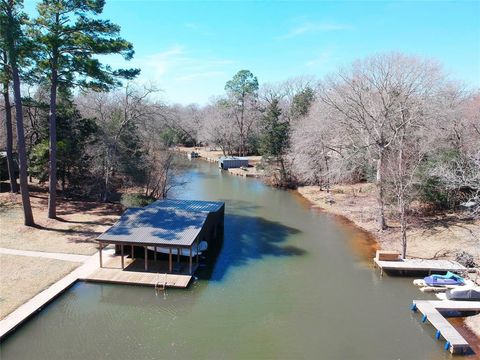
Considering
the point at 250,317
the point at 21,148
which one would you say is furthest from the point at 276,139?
the point at 250,317

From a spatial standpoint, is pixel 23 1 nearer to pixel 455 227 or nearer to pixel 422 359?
pixel 422 359

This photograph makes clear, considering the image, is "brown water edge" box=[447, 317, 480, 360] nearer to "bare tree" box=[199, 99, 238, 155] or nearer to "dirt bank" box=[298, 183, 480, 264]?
"dirt bank" box=[298, 183, 480, 264]

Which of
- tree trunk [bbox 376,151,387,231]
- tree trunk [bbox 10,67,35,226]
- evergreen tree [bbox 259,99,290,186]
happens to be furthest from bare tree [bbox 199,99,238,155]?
Result: tree trunk [bbox 10,67,35,226]

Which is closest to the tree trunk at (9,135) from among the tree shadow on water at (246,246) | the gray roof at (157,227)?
the gray roof at (157,227)

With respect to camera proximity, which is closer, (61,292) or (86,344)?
(86,344)

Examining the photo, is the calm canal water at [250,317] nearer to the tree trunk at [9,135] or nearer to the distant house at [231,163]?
the tree trunk at [9,135]

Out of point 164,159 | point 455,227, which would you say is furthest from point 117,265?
point 455,227

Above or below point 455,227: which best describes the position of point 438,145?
above

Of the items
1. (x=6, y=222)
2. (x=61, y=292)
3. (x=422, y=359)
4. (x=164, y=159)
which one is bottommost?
(x=422, y=359)
